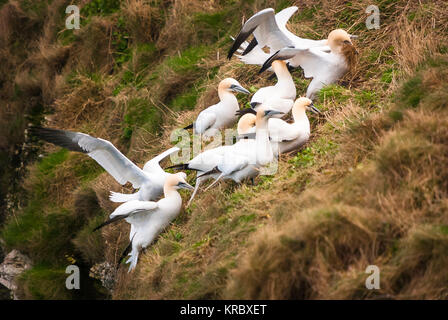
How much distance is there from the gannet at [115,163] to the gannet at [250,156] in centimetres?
125

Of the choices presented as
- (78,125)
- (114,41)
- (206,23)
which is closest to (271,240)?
(206,23)

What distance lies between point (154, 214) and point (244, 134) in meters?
1.43

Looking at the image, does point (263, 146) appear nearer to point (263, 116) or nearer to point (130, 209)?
point (263, 116)

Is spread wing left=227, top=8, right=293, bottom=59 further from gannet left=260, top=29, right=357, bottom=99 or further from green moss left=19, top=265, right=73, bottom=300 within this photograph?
green moss left=19, top=265, right=73, bottom=300

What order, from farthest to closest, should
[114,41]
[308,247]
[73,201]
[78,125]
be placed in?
[114,41], [78,125], [73,201], [308,247]

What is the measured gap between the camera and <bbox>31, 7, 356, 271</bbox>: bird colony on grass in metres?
7.69

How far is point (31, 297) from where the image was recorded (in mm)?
11516

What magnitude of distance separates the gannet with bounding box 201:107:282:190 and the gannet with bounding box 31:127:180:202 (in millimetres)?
1253

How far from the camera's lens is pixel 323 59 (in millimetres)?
8984

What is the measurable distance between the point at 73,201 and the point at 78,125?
220cm

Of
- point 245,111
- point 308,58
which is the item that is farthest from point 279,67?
point 245,111

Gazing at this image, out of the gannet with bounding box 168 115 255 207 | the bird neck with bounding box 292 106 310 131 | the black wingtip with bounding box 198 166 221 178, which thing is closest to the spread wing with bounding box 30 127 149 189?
the gannet with bounding box 168 115 255 207

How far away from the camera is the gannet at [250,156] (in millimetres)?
7453

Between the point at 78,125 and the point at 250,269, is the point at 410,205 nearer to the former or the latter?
the point at 250,269
